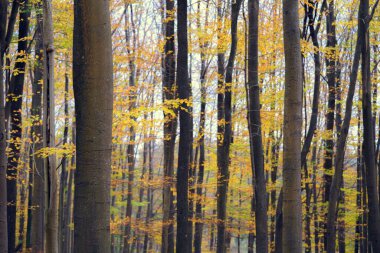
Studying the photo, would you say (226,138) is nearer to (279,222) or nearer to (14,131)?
(279,222)

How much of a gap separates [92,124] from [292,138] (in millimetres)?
4366

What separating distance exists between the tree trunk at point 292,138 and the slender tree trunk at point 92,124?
4.07 m

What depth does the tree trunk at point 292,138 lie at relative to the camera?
8039mm

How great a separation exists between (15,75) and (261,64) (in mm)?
9064

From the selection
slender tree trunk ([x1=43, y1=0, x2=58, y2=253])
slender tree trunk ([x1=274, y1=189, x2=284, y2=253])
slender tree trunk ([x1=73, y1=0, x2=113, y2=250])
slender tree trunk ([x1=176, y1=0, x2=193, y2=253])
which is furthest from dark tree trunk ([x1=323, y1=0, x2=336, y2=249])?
slender tree trunk ([x1=73, y1=0, x2=113, y2=250])

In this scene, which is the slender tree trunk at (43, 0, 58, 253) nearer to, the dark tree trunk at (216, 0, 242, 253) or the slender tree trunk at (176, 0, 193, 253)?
the slender tree trunk at (176, 0, 193, 253)

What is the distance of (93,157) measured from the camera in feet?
15.4

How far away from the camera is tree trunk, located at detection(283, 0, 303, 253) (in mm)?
8039

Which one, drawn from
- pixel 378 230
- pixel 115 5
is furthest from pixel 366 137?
pixel 115 5

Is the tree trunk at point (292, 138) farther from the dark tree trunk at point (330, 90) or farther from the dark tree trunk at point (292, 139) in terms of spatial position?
the dark tree trunk at point (330, 90)

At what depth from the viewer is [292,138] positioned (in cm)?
821

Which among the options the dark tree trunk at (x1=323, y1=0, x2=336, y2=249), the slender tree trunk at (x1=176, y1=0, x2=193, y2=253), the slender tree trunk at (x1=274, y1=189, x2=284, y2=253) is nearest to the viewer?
the slender tree trunk at (x1=176, y1=0, x2=193, y2=253)

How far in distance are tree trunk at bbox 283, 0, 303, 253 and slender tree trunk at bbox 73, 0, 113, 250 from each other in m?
4.07

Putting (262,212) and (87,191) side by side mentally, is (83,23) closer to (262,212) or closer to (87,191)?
(87,191)
